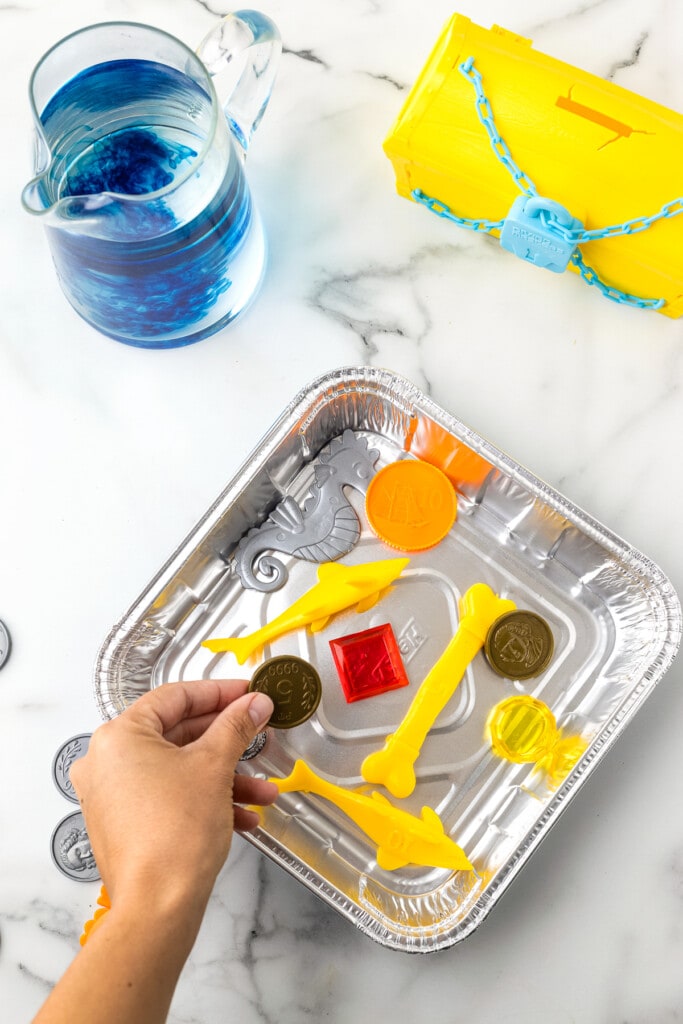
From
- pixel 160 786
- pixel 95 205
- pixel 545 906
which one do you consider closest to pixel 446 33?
pixel 95 205

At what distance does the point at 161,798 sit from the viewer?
2.03 feet

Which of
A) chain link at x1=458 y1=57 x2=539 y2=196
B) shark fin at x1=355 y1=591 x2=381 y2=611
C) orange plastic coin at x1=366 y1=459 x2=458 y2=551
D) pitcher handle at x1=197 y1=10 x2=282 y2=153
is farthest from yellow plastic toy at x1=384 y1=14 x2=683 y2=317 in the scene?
shark fin at x1=355 y1=591 x2=381 y2=611

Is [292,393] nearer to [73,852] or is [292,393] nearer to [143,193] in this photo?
[143,193]

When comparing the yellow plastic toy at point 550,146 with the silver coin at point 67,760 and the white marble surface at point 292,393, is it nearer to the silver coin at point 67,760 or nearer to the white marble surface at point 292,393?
the white marble surface at point 292,393

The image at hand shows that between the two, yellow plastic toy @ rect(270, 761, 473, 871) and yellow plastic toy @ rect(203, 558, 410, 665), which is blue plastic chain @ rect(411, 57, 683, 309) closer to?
yellow plastic toy @ rect(203, 558, 410, 665)

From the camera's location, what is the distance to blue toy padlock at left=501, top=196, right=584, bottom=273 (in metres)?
0.74

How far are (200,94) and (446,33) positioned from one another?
0.71ft

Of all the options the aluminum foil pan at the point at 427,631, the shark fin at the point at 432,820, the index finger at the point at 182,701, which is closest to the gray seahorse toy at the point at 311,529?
the aluminum foil pan at the point at 427,631

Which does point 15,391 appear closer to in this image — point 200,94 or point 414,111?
point 200,94

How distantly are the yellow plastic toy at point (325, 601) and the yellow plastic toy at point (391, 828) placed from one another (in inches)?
4.5

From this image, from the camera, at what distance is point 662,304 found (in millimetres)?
799

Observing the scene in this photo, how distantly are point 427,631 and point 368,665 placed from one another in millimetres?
63

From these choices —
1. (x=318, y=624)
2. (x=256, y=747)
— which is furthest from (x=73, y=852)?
(x=318, y=624)

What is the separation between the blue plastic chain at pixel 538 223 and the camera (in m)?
0.73
